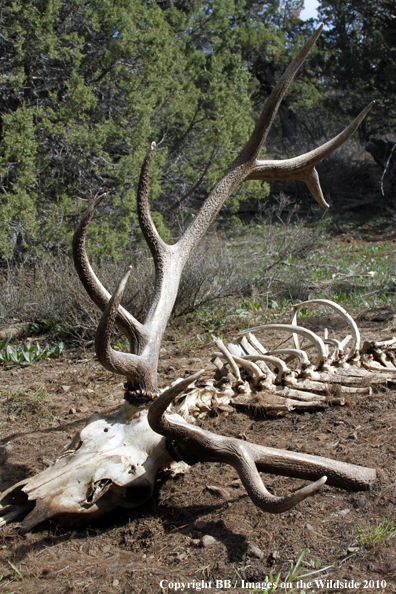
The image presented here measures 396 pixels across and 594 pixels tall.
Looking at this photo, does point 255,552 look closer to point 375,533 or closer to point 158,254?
point 375,533

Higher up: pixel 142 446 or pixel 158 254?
pixel 158 254

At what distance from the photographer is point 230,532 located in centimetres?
180

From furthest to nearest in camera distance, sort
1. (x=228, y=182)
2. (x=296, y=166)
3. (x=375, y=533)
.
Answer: (x=296, y=166) < (x=228, y=182) < (x=375, y=533)

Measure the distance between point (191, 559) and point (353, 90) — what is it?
1267cm

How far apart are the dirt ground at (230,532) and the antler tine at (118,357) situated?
43 centimetres

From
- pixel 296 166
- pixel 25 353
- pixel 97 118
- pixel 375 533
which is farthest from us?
pixel 97 118

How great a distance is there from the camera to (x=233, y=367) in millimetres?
2947

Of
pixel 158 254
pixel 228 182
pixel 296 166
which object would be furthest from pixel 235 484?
pixel 296 166

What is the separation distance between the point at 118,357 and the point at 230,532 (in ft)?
2.56

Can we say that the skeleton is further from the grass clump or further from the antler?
the grass clump

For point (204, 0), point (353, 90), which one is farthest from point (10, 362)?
point (353, 90)

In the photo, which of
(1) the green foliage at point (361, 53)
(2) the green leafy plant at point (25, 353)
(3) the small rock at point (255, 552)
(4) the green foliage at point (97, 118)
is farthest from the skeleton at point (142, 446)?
(1) the green foliage at point (361, 53)

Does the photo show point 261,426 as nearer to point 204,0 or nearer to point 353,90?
point 204,0

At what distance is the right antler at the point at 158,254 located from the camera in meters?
1.98
